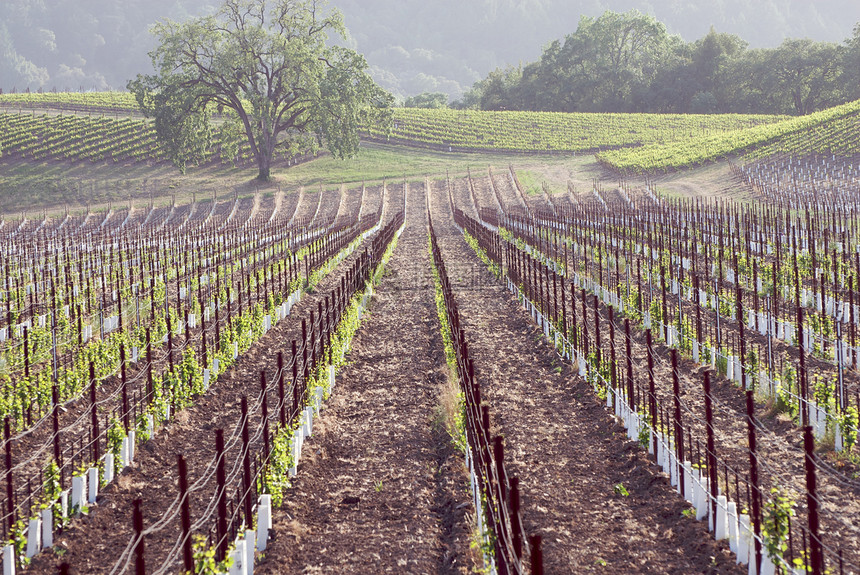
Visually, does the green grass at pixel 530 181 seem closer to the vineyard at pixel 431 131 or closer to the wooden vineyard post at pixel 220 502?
the vineyard at pixel 431 131

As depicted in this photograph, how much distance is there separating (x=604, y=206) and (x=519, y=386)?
121ft

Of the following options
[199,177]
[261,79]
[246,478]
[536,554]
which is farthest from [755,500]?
[199,177]

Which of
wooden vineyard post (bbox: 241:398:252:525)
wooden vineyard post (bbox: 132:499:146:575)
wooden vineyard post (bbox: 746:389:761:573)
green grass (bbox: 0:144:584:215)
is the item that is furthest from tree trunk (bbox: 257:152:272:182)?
wooden vineyard post (bbox: 132:499:146:575)

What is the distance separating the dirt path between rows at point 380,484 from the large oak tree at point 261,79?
4448 centimetres

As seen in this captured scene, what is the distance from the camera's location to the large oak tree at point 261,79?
184 feet

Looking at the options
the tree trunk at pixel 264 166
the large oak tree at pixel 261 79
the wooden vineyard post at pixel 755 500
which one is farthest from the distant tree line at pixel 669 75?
the wooden vineyard post at pixel 755 500

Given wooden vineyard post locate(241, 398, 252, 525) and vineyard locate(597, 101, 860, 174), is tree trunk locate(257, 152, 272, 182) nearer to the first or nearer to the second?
vineyard locate(597, 101, 860, 174)

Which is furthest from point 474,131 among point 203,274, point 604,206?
point 203,274

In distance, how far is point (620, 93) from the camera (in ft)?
336

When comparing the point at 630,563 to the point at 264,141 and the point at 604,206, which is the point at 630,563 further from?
the point at 264,141

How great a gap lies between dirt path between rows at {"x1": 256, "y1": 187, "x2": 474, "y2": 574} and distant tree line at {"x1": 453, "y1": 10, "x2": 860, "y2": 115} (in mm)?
92639

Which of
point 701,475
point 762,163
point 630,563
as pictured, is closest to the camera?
point 630,563

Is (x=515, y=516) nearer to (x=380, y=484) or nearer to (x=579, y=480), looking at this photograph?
(x=579, y=480)

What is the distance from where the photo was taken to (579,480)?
8.72 metres
